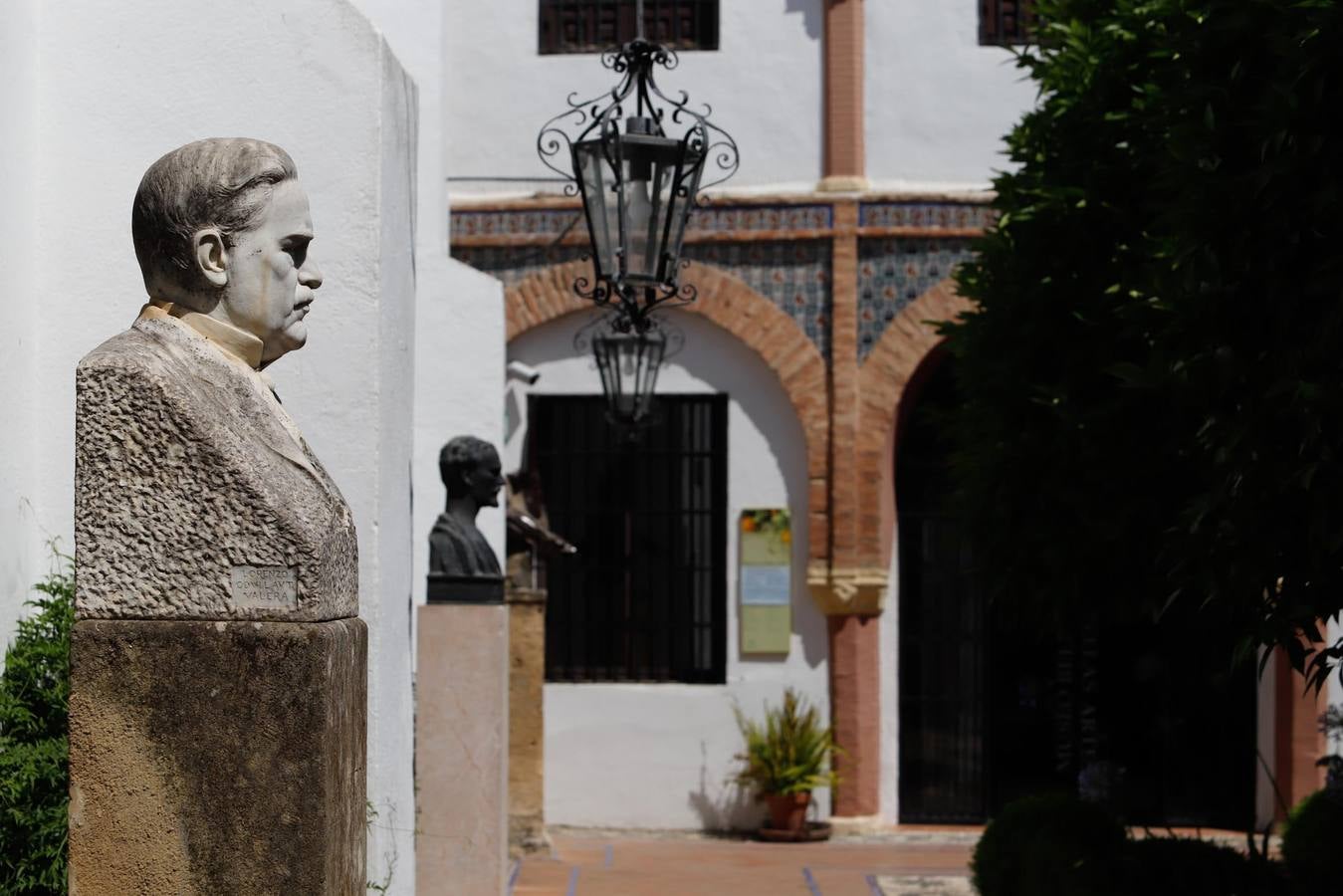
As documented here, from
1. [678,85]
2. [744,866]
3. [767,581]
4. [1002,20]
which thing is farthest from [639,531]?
[1002,20]

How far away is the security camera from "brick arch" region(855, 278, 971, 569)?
89.3 inches

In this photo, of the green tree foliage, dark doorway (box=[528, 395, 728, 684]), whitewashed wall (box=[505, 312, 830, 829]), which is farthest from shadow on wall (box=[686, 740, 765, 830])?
the green tree foliage

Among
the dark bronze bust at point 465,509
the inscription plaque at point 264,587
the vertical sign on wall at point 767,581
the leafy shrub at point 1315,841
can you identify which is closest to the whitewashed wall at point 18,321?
the dark bronze bust at point 465,509

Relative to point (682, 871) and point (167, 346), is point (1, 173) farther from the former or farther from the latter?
point (682, 871)

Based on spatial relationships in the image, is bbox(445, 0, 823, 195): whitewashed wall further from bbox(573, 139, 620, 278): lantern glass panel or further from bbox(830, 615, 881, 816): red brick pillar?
bbox(573, 139, 620, 278): lantern glass panel

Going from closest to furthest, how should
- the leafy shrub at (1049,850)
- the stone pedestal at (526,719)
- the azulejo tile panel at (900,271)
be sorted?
the leafy shrub at (1049,850), the stone pedestal at (526,719), the azulejo tile panel at (900,271)

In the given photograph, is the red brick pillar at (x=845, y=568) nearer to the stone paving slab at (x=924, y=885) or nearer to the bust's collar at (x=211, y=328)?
the stone paving slab at (x=924, y=885)

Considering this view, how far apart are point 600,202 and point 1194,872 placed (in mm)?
3792

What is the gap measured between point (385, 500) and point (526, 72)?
8.96 metres

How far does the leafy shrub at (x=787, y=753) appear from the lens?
14.0 m

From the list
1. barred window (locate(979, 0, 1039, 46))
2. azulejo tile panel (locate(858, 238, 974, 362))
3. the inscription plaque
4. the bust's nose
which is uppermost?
barred window (locate(979, 0, 1039, 46))

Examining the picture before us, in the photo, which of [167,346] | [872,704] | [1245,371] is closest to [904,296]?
[872,704]

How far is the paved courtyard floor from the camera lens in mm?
11531

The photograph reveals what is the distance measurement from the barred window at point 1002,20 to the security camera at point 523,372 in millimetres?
3901
